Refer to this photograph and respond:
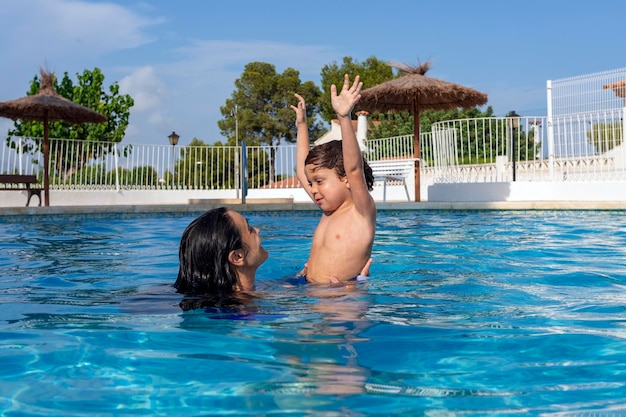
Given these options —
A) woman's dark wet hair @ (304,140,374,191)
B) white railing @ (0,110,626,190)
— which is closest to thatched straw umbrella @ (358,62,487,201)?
white railing @ (0,110,626,190)

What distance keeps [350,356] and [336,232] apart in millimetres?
1576

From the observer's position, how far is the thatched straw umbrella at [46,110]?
14477 mm

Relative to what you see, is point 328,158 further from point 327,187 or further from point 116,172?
point 116,172

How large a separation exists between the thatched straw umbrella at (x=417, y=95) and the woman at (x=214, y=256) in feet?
38.2

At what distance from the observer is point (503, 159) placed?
55.3ft

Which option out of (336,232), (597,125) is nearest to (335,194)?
(336,232)

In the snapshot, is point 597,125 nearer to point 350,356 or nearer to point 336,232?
point 336,232

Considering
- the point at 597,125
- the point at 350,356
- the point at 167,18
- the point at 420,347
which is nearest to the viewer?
the point at 350,356

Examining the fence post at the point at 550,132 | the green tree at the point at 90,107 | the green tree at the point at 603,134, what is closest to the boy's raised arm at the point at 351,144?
the green tree at the point at 603,134

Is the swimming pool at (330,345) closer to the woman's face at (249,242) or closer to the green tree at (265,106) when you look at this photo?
the woman's face at (249,242)

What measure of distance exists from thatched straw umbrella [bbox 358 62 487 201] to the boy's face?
10.7 metres

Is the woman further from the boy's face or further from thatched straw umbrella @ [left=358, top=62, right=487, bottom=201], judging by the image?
thatched straw umbrella @ [left=358, top=62, right=487, bottom=201]

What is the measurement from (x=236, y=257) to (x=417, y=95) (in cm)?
1227

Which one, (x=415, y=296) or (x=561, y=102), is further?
(x=561, y=102)
